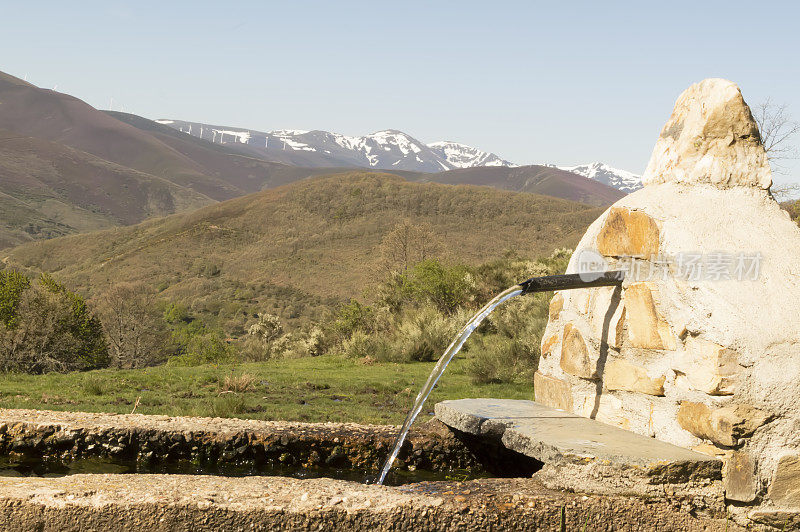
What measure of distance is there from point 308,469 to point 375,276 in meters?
32.7

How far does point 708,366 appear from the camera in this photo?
100 inches

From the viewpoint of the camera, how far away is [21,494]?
213 cm

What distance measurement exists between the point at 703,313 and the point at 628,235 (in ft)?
2.06

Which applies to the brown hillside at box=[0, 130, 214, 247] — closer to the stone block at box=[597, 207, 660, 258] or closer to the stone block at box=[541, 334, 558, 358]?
the stone block at box=[541, 334, 558, 358]

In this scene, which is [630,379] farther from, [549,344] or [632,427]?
[549,344]

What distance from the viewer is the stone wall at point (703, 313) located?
244cm

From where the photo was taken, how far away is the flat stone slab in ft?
7.98

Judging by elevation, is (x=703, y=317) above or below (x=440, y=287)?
above

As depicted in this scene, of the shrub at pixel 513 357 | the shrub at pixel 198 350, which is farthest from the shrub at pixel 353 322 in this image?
the shrub at pixel 513 357

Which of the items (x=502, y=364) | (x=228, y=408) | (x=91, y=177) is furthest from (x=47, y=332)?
(x=91, y=177)

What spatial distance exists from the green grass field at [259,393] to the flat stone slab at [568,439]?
3707 mm

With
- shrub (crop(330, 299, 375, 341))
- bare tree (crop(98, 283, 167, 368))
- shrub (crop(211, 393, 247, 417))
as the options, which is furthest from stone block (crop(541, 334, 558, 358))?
bare tree (crop(98, 283, 167, 368))

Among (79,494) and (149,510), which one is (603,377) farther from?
(79,494)

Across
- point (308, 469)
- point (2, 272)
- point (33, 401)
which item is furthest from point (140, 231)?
point (308, 469)
